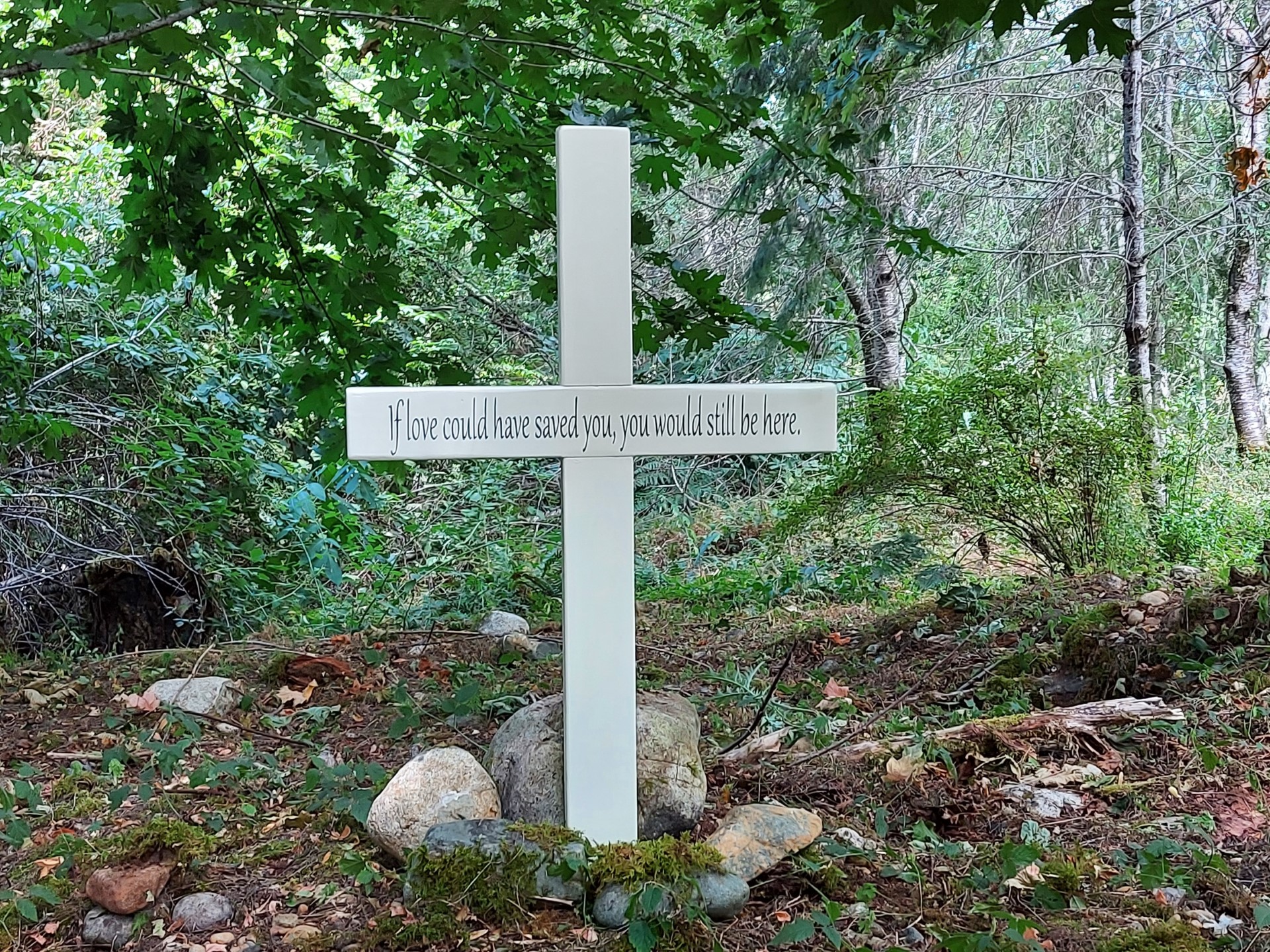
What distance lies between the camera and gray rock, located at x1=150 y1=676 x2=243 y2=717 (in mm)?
3688

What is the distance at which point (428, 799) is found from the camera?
2488 mm

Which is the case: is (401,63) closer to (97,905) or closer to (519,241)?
(519,241)

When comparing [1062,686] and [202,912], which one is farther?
[1062,686]

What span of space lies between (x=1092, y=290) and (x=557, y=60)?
640 cm

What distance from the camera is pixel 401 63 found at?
13.1 ft

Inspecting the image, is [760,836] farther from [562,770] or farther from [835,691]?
[835,691]

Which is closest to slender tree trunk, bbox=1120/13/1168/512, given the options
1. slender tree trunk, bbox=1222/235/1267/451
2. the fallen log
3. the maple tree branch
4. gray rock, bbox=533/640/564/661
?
slender tree trunk, bbox=1222/235/1267/451

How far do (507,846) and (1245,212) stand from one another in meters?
6.48

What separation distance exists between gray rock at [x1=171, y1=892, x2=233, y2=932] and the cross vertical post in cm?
81

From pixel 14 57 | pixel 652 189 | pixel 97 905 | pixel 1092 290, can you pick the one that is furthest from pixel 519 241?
pixel 1092 290

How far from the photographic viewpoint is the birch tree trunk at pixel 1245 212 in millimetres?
5551

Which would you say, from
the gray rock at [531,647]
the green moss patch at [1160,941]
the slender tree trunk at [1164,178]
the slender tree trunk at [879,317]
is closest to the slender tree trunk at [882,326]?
the slender tree trunk at [879,317]

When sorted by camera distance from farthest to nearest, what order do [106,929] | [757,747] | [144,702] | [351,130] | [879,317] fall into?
[879,317], [144,702], [351,130], [757,747], [106,929]

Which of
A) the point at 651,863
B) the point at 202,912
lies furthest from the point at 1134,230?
the point at 202,912
